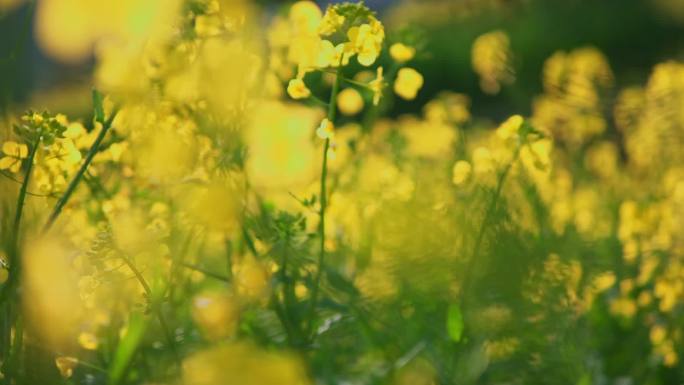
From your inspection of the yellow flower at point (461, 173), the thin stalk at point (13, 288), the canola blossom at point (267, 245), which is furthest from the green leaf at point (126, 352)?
the yellow flower at point (461, 173)

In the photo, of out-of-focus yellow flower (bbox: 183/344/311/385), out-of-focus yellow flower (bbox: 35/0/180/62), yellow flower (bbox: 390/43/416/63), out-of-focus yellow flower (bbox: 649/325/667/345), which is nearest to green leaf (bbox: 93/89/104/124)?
out-of-focus yellow flower (bbox: 35/0/180/62)

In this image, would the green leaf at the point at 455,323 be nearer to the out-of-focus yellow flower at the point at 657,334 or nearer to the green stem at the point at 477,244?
the green stem at the point at 477,244

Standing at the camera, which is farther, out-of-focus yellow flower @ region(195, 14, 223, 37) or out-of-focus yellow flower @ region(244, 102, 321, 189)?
out-of-focus yellow flower @ region(244, 102, 321, 189)

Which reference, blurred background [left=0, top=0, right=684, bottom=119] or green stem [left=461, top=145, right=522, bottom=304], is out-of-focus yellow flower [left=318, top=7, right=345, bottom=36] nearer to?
green stem [left=461, top=145, right=522, bottom=304]

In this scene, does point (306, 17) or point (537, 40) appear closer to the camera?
point (306, 17)

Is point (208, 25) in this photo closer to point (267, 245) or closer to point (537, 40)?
point (267, 245)

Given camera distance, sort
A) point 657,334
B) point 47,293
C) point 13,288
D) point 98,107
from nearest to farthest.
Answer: point 47,293 < point 13,288 < point 98,107 < point 657,334

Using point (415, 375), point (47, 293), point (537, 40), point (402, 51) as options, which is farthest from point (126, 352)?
point (537, 40)
